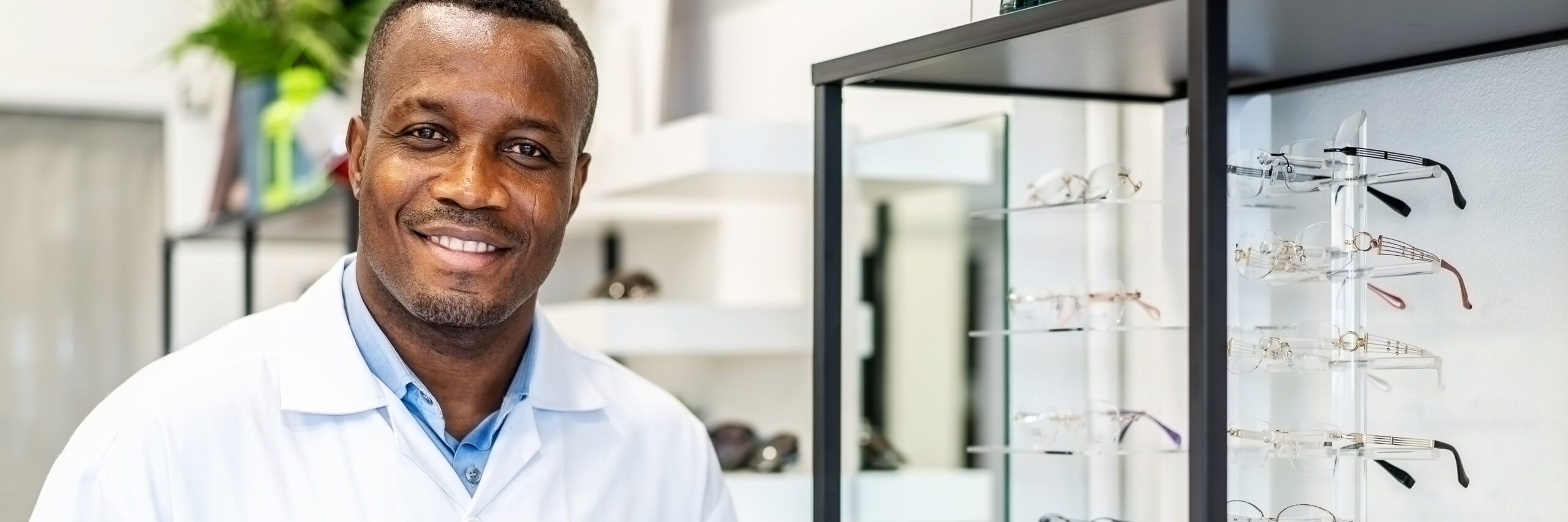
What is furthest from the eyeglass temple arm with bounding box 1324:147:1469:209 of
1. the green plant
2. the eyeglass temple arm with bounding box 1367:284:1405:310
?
the green plant

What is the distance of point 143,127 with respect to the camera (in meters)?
4.65

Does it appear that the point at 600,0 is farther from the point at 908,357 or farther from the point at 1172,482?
the point at 1172,482

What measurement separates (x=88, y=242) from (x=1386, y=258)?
4.09 m

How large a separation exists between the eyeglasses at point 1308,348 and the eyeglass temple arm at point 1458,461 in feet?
0.28

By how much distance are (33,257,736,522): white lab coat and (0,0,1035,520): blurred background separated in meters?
0.61

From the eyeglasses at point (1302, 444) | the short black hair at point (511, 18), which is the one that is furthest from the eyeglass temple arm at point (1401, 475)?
the short black hair at point (511, 18)

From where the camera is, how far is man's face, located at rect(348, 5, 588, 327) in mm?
1388

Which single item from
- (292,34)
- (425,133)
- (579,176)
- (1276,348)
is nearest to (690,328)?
(579,176)

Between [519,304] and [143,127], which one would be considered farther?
[143,127]

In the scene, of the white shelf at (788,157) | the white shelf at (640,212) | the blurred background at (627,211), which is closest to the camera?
the white shelf at (788,157)

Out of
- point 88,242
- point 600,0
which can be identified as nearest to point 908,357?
point 600,0

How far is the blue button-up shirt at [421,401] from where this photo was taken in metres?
1.50

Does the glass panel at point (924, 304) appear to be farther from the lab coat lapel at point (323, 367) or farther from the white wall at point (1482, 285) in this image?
the lab coat lapel at point (323, 367)

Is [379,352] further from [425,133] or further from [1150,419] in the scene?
[1150,419]
